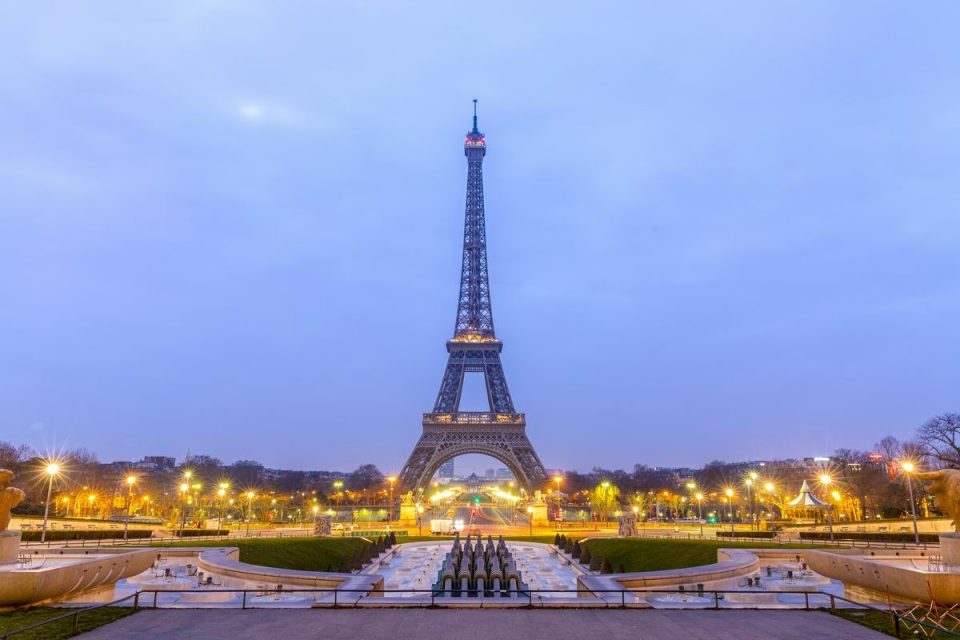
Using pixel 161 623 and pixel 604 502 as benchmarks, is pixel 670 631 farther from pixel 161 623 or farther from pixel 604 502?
pixel 604 502

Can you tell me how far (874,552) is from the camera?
30.7 meters

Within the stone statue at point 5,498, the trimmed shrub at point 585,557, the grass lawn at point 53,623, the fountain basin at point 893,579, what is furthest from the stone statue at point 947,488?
the stone statue at point 5,498

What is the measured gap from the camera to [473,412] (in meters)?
104

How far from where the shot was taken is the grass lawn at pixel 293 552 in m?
33.2

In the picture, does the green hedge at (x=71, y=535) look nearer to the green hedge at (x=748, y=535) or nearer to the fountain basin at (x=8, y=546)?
the fountain basin at (x=8, y=546)

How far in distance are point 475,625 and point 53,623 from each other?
33.4 ft

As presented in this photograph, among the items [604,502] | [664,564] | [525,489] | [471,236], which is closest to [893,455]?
[604,502]

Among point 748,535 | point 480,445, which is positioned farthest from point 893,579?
point 480,445

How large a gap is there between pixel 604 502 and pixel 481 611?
3832 inches

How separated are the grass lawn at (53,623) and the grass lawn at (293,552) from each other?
54.2 ft

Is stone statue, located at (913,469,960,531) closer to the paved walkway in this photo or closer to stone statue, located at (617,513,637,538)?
the paved walkway

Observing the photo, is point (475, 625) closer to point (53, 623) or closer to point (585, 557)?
point (53, 623)

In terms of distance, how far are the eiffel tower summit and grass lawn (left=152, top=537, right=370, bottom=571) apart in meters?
51.9

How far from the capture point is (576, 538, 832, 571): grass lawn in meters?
32.4
